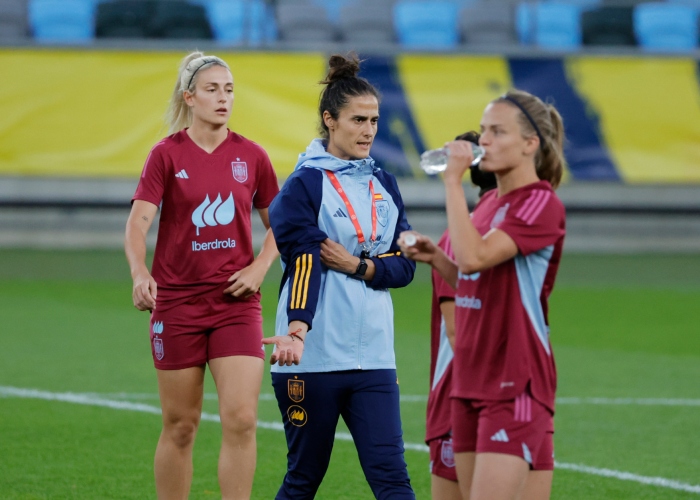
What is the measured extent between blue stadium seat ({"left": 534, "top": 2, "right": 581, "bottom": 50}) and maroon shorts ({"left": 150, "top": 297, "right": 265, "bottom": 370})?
53.5 ft

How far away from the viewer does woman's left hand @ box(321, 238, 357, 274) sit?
4.81 m

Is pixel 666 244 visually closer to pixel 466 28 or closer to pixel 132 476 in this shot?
pixel 466 28

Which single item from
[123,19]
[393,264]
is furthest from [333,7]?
[393,264]

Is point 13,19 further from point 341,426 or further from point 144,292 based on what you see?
point 144,292

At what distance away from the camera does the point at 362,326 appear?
Result: 193 inches

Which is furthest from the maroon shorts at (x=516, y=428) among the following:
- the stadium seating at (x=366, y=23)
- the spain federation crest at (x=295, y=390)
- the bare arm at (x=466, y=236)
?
the stadium seating at (x=366, y=23)

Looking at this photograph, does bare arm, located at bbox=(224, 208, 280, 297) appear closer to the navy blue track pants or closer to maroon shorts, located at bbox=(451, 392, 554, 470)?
the navy blue track pants

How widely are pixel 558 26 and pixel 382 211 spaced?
16.8 meters

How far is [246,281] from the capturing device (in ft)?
17.8

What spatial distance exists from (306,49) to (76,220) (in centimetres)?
474

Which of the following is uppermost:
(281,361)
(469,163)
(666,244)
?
(469,163)

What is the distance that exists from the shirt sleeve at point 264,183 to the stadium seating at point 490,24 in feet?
50.1

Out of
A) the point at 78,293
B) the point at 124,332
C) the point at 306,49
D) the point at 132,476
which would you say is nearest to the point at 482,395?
the point at 132,476

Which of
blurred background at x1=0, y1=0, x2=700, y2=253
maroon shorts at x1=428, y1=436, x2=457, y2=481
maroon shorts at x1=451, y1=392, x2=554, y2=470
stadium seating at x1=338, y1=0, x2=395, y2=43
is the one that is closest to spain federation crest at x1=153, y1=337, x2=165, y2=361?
maroon shorts at x1=428, y1=436, x2=457, y2=481
